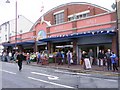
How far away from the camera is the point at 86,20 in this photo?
84.9 ft

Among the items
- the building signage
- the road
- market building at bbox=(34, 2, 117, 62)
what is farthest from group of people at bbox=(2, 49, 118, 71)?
the building signage

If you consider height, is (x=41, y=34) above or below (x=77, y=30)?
above

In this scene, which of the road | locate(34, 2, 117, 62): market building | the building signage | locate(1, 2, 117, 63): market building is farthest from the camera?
the building signage

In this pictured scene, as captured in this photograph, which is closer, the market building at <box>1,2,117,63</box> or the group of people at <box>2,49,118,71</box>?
the group of people at <box>2,49,118,71</box>

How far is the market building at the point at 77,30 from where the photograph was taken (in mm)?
22841

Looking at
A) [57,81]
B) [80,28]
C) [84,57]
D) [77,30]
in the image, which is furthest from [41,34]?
[57,81]

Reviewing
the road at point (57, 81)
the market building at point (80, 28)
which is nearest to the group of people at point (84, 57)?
the market building at point (80, 28)

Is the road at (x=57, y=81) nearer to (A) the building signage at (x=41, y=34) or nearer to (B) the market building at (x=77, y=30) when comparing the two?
(B) the market building at (x=77, y=30)

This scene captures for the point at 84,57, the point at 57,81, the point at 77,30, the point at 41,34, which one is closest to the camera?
the point at 57,81

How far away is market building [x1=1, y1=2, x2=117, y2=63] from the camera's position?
2284cm

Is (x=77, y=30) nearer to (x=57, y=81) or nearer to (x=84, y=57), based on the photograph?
(x=84, y=57)

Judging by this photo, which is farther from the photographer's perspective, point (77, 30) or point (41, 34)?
point (41, 34)

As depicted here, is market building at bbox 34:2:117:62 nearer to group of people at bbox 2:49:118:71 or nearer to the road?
group of people at bbox 2:49:118:71

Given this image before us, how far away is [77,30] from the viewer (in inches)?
1069
